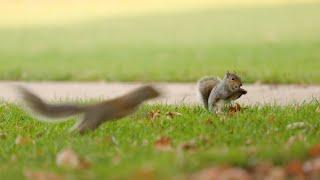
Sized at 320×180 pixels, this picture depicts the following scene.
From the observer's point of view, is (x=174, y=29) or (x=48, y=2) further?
(x=48, y=2)

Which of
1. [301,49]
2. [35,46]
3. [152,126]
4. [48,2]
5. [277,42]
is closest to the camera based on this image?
[152,126]

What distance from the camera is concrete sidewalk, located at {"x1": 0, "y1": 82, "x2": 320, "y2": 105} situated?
10.0 metres

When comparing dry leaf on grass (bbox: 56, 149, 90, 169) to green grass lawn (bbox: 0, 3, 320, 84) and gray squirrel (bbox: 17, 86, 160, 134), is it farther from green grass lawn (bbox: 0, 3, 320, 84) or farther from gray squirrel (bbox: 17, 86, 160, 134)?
green grass lawn (bbox: 0, 3, 320, 84)

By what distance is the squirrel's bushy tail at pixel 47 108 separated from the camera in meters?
5.92

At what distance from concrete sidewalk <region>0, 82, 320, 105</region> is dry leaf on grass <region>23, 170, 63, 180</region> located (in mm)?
4830

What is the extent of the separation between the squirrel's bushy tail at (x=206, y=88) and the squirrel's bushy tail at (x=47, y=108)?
1934 millimetres

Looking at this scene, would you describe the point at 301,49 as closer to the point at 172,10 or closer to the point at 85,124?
the point at 172,10

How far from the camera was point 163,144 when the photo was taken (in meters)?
5.65

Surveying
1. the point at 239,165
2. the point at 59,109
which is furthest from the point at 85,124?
the point at 239,165

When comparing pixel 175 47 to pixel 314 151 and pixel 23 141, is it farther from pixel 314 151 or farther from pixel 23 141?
pixel 314 151

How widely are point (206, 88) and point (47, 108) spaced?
232 cm

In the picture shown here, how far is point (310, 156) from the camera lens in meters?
4.86

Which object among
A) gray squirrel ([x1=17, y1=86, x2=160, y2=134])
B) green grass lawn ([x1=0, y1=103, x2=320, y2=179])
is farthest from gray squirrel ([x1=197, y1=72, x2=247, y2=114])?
gray squirrel ([x1=17, y1=86, x2=160, y2=134])

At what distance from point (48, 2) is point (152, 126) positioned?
2527 centimetres
